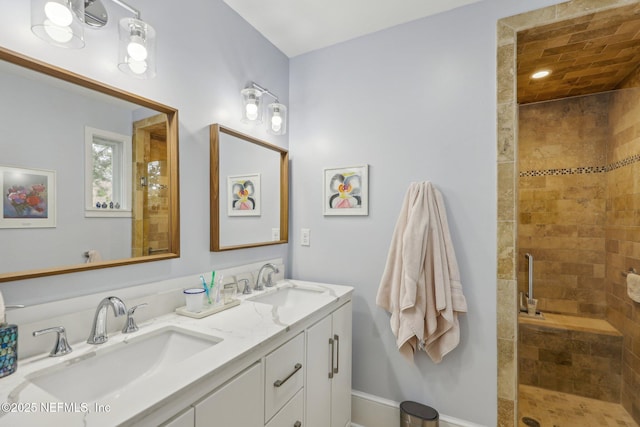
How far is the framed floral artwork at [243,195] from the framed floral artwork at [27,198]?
773 mm

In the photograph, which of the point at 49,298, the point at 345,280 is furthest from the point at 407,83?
the point at 49,298

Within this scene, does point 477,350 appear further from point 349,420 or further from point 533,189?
point 533,189

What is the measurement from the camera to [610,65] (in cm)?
188

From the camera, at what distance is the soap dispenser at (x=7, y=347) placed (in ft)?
2.48

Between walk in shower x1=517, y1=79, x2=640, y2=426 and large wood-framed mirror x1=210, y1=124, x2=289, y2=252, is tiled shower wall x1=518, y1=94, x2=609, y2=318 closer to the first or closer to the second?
walk in shower x1=517, y1=79, x2=640, y2=426

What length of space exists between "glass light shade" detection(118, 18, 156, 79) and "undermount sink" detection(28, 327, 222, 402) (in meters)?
1.00

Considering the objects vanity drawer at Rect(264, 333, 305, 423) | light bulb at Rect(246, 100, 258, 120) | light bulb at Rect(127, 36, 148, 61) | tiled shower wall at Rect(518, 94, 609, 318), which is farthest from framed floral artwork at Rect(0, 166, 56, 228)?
tiled shower wall at Rect(518, 94, 609, 318)

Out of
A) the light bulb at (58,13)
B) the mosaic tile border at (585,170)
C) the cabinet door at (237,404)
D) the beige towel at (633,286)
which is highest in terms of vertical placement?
the light bulb at (58,13)

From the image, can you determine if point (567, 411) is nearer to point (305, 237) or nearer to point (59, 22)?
point (305, 237)

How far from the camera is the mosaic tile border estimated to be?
1.80m

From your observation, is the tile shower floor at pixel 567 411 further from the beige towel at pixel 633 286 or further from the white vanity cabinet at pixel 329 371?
the white vanity cabinet at pixel 329 371

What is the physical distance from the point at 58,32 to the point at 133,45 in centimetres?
22

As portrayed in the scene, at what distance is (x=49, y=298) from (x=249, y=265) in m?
0.94

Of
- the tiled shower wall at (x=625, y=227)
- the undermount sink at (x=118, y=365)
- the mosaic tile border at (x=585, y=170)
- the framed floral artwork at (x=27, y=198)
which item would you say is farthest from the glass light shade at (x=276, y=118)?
the tiled shower wall at (x=625, y=227)
